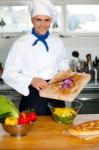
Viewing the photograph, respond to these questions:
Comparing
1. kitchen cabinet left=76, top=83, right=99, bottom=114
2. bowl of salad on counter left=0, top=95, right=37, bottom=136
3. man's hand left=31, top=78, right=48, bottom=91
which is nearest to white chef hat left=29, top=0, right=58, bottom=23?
man's hand left=31, top=78, right=48, bottom=91

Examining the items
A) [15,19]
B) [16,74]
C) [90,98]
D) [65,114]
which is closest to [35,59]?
[16,74]

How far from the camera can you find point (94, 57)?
3902mm

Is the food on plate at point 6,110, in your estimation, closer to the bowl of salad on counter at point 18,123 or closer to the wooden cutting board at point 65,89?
the bowl of salad on counter at point 18,123

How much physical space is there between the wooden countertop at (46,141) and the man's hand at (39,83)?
1.08 ft

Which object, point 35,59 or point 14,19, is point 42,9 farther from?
point 14,19

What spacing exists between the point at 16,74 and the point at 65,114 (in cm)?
53

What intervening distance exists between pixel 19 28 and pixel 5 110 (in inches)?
78.4

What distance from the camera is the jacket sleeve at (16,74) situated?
2.32 metres

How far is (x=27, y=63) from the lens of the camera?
2436 millimetres

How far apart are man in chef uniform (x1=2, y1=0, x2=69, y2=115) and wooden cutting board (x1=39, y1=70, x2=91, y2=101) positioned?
22 cm

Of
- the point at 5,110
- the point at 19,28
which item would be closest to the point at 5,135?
the point at 5,110

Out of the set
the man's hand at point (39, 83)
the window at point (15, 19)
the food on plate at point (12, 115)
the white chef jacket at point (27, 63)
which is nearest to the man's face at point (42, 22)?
the white chef jacket at point (27, 63)

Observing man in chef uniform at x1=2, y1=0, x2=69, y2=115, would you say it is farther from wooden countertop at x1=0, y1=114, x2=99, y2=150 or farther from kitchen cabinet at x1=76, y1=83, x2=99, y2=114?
kitchen cabinet at x1=76, y1=83, x2=99, y2=114

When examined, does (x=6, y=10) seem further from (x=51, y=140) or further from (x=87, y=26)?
(x=51, y=140)
